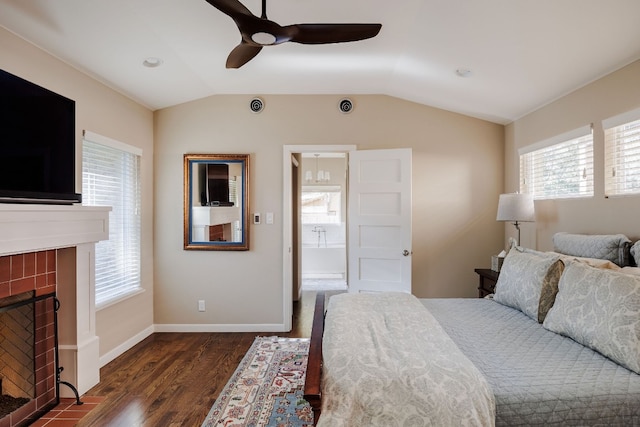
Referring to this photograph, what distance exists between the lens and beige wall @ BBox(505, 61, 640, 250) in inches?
91.6

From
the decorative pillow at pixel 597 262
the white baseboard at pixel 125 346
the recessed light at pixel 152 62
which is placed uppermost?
the recessed light at pixel 152 62

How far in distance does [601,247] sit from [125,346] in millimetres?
4087

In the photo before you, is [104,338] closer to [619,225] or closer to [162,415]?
[162,415]

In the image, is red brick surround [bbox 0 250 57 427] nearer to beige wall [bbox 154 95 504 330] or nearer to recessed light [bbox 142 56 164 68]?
beige wall [bbox 154 95 504 330]

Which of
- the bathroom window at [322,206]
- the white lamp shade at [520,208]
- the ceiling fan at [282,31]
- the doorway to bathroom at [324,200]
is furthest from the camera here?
the bathroom window at [322,206]

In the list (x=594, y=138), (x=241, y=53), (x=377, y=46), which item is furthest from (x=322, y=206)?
(x=241, y=53)

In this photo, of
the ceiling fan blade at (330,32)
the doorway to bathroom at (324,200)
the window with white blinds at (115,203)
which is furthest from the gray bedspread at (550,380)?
the doorway to bathroom at (324,200)

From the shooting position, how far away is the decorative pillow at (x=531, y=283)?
2131 mm

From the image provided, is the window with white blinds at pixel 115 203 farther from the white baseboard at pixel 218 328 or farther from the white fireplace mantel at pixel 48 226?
the white baseboard at pixel 218 328

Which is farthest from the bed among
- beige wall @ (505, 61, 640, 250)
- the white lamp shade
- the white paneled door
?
the white paneled door

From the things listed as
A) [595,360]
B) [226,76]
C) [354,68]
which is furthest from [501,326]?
[226,76]

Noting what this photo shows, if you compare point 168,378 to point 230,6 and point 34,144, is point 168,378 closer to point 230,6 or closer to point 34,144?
point 34,144

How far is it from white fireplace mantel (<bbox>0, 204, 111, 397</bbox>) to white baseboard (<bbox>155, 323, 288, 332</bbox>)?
48.9 inches

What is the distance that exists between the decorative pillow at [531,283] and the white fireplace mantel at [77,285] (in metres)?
3.03
